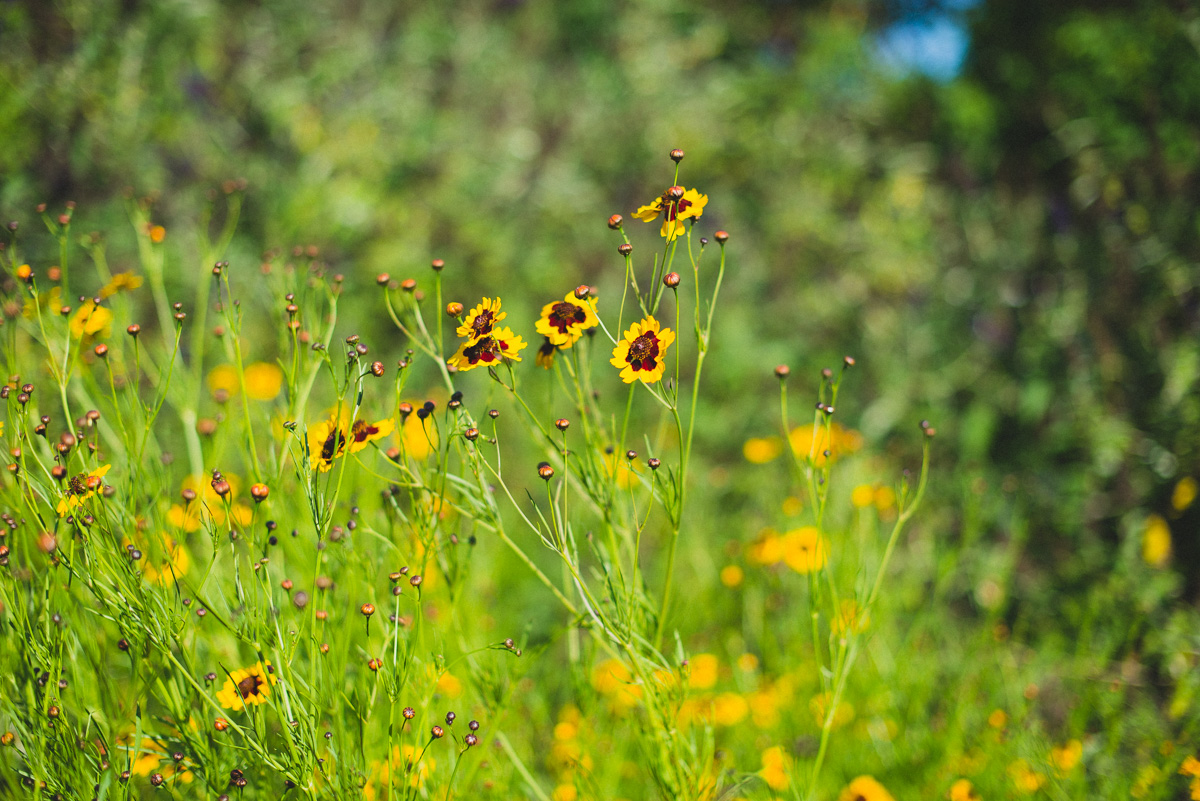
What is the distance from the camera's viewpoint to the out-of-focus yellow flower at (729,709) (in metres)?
1.41

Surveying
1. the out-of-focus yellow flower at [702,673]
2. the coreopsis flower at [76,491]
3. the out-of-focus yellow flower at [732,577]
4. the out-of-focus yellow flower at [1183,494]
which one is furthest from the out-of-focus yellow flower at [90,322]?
the out-of-focus yellow flower at [1183,494]

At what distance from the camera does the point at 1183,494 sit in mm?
1841

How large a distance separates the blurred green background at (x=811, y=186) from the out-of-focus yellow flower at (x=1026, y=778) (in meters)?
0.26

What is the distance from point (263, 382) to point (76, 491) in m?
1.27

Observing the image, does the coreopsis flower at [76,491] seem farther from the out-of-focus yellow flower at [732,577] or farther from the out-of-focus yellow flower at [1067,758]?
the out-of-focus yellow flower at [1067,758]

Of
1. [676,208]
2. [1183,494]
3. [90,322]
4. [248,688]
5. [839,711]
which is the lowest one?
[839,711]

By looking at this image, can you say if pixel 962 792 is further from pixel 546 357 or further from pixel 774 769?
pixel 546 357

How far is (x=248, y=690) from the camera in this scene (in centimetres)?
97

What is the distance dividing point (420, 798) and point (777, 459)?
165 centimetres

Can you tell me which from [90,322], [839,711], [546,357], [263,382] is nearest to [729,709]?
[839,711]

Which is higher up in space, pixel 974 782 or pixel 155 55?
pixel 155 55

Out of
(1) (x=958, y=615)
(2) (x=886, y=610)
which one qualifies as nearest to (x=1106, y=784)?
(2) (x=886, y=610)

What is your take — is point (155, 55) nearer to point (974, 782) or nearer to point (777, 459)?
point (777, 459)

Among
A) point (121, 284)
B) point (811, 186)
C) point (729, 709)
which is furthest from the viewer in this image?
point (811, 186)
